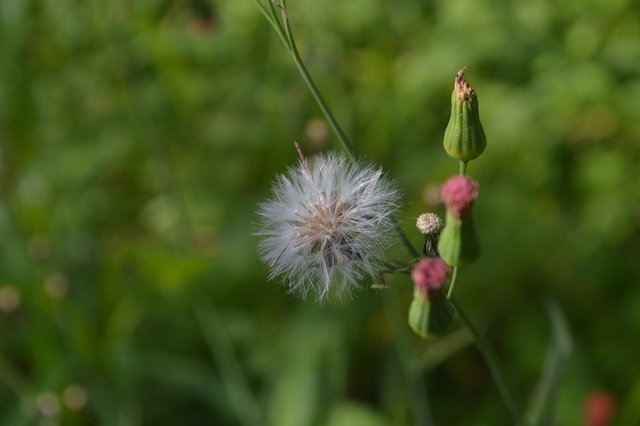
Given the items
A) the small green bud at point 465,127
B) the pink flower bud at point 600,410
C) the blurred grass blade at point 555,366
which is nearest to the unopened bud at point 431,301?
the small green bud at point 465,127

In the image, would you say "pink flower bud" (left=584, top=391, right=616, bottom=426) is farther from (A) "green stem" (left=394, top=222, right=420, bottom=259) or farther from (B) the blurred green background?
(A) "green stem" (left=394, top=222, right=420, bottom=259)

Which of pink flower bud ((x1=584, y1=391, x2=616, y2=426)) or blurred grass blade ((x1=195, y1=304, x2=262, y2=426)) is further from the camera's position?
blurred grass blade ((x1=195, y1=304, x2=262, y2=426))

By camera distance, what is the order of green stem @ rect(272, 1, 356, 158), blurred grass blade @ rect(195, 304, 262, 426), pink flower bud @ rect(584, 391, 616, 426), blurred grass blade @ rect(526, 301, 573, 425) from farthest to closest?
blurred grass blade @ rect(195, 304, 262, 426), pink flower bud @ rect(584, 391, 616, 426), blurred grass blade @ rect(526, 301, 573, 425), green stem @ rect(272, 1, 356, 158)

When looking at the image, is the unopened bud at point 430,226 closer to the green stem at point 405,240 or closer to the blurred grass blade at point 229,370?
the green stem at point 405,240

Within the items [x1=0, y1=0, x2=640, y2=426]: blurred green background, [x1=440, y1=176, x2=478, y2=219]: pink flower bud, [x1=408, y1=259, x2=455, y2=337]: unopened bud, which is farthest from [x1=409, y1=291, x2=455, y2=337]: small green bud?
[x1=0, y1=0, x2=640, y2=426]: blurred green background

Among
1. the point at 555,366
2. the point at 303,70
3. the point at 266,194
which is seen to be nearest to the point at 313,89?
the point at 303,70

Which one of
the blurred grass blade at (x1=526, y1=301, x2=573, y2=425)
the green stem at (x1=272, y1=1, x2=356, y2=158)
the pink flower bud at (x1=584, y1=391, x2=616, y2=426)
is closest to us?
the green stem at (x1=272, y1=1, x2=356, y2=158)

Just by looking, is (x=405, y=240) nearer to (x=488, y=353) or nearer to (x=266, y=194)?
(x=488, y=353)

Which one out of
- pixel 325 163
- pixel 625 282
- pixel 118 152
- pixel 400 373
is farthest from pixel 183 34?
pixel 325 163
